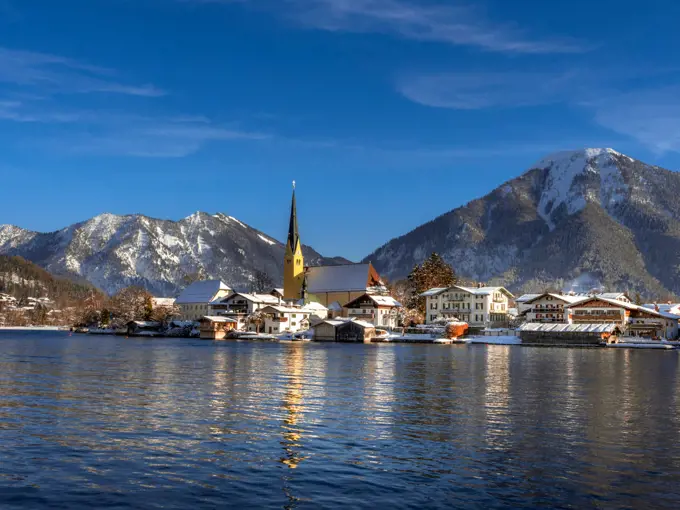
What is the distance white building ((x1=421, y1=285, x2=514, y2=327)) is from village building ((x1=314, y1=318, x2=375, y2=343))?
2086 centimetres

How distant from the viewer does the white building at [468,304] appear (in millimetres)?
146125

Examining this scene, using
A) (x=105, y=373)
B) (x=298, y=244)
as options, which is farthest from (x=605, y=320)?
(x=105, y=373)

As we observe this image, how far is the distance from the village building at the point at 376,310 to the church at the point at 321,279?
616 inches

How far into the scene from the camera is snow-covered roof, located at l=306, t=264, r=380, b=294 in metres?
176

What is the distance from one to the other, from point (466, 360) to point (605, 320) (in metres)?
66.0

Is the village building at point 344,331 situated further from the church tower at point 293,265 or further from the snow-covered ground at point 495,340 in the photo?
the church tower at point 293,265

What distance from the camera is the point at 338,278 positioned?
180m

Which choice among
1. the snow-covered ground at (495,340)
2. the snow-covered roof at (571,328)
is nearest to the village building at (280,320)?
the snow-covered ground at (495,340)

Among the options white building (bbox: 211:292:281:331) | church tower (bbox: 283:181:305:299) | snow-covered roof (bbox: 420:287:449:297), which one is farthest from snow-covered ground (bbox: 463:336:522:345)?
church tower (bbox: 283:181:305:299)

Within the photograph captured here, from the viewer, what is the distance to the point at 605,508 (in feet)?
59.3

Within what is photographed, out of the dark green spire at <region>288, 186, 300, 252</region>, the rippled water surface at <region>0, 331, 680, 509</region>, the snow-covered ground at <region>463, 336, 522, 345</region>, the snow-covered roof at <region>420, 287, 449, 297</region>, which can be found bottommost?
the rippled water surface at <region>0, 331, 680, 509</region>

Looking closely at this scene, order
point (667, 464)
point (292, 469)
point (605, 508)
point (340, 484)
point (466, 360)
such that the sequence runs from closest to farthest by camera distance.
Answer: point (605, 508) < point (340, 484) < point (292, 469) < point (667, 464) < point (466, 360)

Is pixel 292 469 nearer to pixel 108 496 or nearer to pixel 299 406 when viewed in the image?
Result: pixel 108 496

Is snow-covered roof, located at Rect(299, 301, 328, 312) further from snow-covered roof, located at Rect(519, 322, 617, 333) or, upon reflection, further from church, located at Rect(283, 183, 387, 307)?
snow-covered roof, located at Rect(519, 322, 617, 333)
